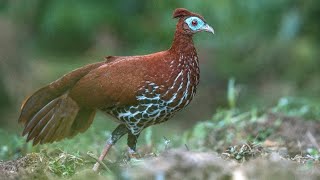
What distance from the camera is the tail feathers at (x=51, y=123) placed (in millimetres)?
Answer: 7324

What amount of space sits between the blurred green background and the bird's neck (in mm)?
5909

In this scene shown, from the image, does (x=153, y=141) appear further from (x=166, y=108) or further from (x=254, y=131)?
(x=166, y=108)

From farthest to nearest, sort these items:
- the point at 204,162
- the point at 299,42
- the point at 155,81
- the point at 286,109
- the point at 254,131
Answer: the point at 299,42
the point at 286,109
the point at 254,131
the point at 155,81
the point at 204,162

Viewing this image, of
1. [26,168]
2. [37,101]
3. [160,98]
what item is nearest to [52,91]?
[37,101]

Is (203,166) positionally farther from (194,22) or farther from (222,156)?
(194,22)

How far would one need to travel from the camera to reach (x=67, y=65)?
1436 centimetres

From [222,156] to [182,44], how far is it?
3.77ft

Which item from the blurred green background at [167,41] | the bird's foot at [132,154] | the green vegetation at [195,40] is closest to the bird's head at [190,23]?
the bird's foot at [132,154]

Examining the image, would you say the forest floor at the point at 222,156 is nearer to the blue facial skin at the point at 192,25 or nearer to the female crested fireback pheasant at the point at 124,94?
the female crested fireback pheasant at the point at 124,94

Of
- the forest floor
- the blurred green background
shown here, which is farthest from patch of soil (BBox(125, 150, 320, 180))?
the blurred green background

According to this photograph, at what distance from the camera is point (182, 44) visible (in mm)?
7266

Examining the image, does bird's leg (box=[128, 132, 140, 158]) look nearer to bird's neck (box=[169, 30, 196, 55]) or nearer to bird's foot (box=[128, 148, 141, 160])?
bird's foot (box=[128, 148, 141, 160])

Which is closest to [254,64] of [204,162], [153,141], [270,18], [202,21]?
[270,18]

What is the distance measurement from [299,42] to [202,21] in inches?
279
